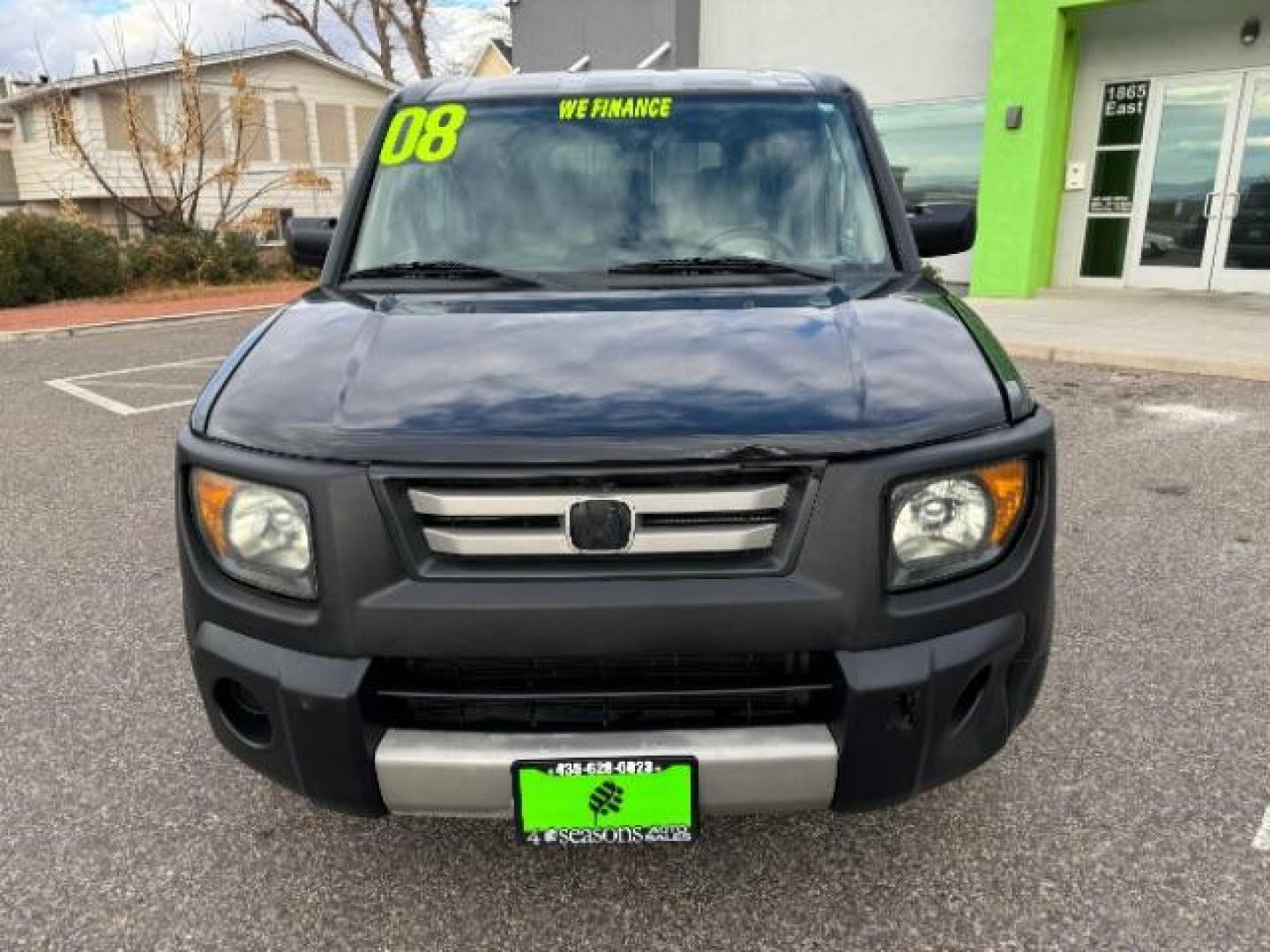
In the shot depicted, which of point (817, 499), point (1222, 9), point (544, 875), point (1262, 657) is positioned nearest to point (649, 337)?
point (817, 499)

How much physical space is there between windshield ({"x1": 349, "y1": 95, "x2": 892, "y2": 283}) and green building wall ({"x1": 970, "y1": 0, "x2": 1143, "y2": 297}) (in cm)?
1038

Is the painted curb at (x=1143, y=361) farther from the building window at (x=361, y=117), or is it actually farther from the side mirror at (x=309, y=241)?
the building window at (x=361, y=117)

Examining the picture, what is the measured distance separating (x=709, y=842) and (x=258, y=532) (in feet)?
4.24

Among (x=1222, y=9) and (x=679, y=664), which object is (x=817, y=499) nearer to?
(x=679, y=664)

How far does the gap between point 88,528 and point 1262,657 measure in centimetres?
505

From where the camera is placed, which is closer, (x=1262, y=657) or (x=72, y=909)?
(x=72, y=909)

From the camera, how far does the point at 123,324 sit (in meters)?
12.7

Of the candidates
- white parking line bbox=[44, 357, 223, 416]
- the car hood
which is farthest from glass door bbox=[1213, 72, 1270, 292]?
white parking line bbox=[44, 357, 223, 416]

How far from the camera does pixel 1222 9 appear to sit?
1141cm

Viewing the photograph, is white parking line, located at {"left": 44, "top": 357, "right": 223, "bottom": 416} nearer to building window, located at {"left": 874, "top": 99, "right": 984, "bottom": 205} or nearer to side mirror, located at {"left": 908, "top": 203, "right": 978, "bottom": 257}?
side mirror, located at {"left": 908, "top": 203, "right": 978, "bottom": 257}

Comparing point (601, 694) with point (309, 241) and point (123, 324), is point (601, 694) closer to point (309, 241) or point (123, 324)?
point (309, 241)

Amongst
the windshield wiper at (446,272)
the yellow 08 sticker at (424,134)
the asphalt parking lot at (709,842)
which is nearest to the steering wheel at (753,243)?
the windshield wiper at (446,272)

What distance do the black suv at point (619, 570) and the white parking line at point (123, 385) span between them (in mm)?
5871

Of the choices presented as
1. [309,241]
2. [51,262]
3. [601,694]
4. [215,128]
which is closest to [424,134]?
[309,241]
